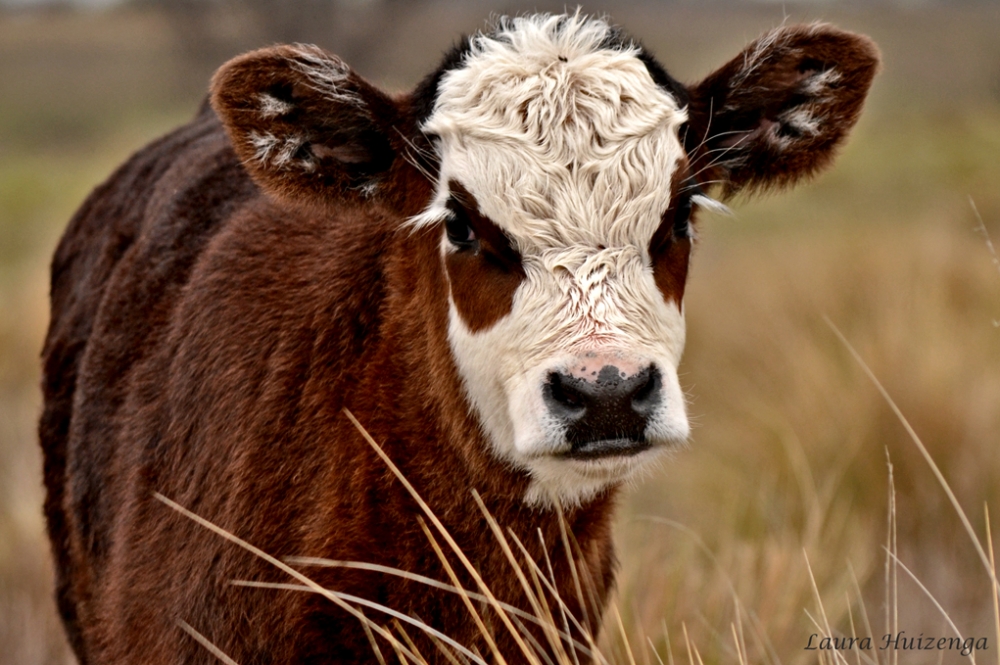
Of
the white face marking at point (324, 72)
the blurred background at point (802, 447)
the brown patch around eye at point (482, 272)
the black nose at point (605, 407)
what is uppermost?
the white face marking at point (324, 72)

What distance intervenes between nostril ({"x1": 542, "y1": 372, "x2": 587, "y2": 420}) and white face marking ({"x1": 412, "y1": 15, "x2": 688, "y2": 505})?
0.8 inches

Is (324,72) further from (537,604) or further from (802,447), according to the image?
(802,447)

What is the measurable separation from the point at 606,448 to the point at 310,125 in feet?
4.61

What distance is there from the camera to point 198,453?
12.1 feet

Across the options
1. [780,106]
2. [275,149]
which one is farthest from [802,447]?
[275,149]

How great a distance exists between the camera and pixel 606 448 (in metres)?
3.00

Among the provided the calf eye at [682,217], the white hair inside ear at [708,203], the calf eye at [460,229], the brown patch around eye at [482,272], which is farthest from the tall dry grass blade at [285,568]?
the white hair inside ear at [708,203]

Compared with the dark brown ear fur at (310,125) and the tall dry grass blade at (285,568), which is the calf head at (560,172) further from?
the tall dry grass blade at (285,568)

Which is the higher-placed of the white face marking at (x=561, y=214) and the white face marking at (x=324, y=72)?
the white face marking at (x=324, y=72)

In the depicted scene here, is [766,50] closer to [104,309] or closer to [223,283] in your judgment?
[223,283]

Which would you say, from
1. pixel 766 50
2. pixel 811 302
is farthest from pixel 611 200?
pixel 811 302

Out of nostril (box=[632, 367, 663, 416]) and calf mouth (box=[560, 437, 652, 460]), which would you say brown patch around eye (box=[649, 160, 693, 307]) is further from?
calf mouth (box=[560, 437, 652, 460])

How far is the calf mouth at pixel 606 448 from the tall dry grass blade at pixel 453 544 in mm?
Result: 389

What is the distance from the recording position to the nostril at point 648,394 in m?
2.95
